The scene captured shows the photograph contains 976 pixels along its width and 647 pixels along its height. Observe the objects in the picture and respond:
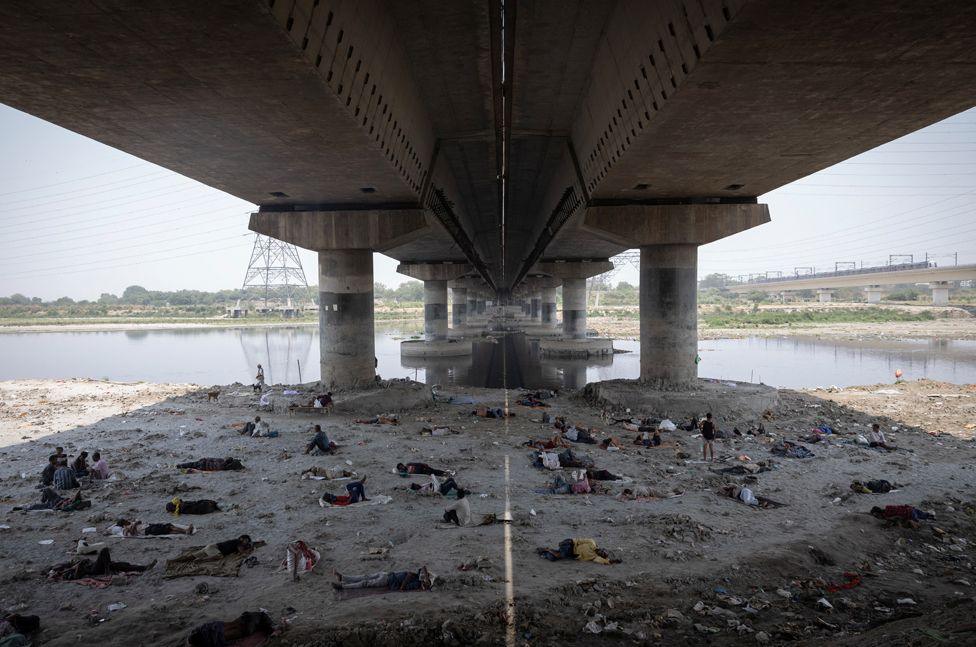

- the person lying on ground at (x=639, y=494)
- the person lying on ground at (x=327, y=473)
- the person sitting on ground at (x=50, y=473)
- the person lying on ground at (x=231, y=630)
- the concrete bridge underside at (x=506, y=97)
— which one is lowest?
the person lying on ground at (x=639, y=494)

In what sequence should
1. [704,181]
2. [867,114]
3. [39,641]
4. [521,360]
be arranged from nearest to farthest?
[39,641], [867,114], [704,181], [521,360]

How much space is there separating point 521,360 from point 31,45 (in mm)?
38194

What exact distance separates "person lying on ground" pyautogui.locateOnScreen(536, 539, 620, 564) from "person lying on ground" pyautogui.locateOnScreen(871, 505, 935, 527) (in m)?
4.82

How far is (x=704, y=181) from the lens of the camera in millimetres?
17047

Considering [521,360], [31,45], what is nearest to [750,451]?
[31,45]

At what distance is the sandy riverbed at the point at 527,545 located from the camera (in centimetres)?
610

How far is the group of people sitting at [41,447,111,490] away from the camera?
10.6m

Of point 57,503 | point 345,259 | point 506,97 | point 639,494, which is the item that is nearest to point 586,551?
point 639,494

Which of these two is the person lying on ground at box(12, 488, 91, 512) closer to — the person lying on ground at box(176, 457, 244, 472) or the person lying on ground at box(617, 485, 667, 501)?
the person lying on ground at box(176, 457, 244, 472)

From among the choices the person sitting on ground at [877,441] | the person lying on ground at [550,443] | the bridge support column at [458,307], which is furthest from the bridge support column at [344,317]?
the bridge support column at [458,307]

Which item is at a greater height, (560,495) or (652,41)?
(652,41)

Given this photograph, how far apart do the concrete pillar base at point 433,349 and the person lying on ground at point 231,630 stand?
1594 inches

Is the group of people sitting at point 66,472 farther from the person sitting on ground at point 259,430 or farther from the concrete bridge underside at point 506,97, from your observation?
the concrete bridge underside at point 506,97

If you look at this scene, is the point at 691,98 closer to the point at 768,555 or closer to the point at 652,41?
the point at 652,41
